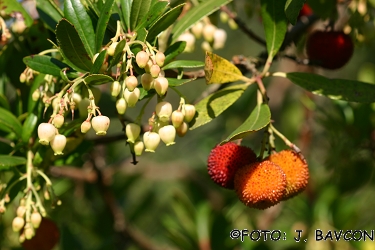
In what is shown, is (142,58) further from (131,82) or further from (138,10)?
(138,10)

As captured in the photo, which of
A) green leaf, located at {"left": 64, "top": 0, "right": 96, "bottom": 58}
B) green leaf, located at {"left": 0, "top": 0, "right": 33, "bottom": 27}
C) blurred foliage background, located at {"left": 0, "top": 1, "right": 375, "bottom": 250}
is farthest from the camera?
blurred foliage background, located at {"left": 0, "top": 1, "right": 375, "bottom": 250}

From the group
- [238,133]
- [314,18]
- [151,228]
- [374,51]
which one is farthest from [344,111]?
[374,51]

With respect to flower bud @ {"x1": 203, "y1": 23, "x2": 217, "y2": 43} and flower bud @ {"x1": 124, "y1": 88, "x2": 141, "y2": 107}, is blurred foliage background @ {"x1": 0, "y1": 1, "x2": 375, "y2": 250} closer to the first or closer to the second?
flower bud @ {"x1": 203, "y1": 23, "x2": 217, "y2": 43}

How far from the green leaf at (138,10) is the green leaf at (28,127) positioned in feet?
1.14

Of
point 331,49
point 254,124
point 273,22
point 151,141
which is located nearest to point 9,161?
point 151,141

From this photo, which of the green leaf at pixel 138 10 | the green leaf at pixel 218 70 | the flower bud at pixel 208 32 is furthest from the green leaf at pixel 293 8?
the flower bud at pixel 208 32

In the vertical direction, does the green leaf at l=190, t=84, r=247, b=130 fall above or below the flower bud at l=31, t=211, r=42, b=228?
above

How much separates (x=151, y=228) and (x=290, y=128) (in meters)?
1.00

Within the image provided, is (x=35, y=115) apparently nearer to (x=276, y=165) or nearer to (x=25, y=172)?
(x=25, y=172)

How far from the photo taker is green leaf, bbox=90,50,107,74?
100cm

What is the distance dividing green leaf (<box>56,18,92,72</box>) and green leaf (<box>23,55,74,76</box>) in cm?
5

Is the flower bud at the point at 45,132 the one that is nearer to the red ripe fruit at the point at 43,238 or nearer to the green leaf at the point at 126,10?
the green leaf at the point at 126,10

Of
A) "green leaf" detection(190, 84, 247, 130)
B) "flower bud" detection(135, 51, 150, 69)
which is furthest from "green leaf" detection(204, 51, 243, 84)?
"flower bud" detection(135, 51, 150, 69)

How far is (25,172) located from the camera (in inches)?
49.1
